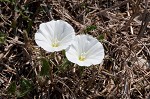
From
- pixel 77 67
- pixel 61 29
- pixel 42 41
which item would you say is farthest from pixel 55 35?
pixel 77 67

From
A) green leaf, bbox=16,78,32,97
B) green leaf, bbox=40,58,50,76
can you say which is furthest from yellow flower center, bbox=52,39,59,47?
green leaf, bbox=16,78,32,97

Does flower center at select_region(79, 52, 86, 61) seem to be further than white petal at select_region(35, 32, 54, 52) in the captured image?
Yes

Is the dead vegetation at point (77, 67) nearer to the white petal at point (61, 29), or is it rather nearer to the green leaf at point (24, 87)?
the green leaf at point (24, 87)

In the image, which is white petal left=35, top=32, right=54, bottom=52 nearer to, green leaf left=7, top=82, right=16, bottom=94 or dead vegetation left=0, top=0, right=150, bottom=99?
dead vegetation left=0, top=0, right=150, bottom=99

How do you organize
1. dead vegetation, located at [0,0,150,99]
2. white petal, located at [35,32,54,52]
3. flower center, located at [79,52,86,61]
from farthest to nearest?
dead vegetation, located at [0,0,150,99]
flower center, located at [79,52,86,61]
white petal, located at [35,32,54,52]

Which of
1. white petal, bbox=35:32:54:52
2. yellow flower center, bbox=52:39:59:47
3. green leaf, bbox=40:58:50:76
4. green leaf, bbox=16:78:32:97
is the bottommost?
green leaf, bbox=16:78:32:97

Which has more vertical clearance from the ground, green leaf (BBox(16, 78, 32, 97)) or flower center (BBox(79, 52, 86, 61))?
flower center (BBox(79, 52, 86, 61))

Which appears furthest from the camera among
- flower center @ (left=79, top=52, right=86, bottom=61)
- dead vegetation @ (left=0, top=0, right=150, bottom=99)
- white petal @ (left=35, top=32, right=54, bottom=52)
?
dead vegetation @ (left=0, top=0, right=150, bottom=99)
